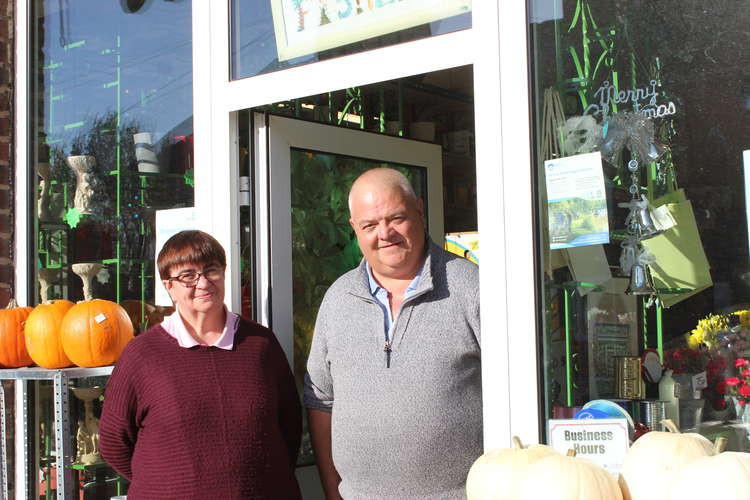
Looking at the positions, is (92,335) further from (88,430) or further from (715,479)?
(715,479)

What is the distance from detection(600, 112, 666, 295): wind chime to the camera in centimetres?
247

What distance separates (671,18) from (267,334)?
66.9 inches

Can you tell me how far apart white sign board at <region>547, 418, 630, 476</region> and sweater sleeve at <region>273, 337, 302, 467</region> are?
100 centimetres

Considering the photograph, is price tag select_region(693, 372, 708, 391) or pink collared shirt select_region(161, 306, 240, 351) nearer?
price tag select_region(693, 372, 708, 391)

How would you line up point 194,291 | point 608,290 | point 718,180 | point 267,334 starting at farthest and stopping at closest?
point 267,334
point 194,291
point 608,290
point 718,180

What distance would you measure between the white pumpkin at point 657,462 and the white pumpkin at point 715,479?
6 centimetres

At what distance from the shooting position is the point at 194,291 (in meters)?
2.98

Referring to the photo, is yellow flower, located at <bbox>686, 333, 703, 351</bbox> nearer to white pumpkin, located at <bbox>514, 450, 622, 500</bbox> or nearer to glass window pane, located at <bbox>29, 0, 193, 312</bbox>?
white pumpkin, located at <bbox>514, 450, 622, 500</bbox>

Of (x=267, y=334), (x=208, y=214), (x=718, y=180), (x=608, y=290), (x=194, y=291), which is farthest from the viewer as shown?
(x=208, y=214)

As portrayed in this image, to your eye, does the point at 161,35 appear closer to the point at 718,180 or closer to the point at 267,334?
the point at 267,334

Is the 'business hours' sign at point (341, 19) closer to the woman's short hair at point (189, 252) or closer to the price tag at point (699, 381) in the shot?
the woman's short hair at point (189, 252)

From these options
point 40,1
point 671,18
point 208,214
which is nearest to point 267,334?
point 208,214

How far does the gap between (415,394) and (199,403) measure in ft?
2.36

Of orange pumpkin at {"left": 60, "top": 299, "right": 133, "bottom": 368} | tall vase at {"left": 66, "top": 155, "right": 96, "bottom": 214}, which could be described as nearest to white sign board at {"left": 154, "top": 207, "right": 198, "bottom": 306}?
orange pumpkin at {"left": 60, "top": 299, "right": 133, "bottom": 368}
